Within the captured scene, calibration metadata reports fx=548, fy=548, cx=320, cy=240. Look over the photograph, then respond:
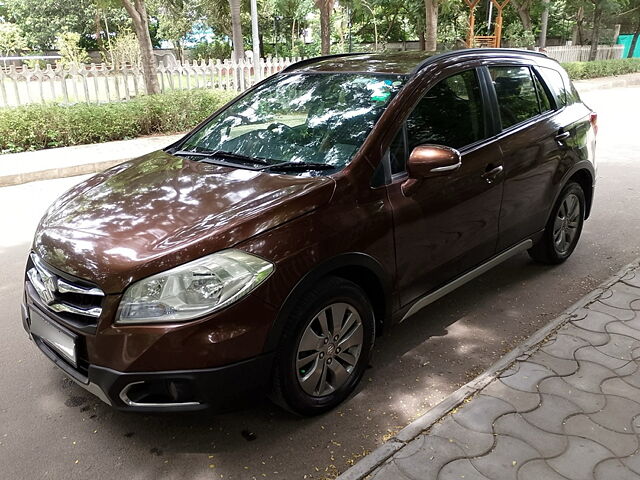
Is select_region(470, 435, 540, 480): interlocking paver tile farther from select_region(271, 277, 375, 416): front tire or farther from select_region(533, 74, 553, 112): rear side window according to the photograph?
select_region(533, 74, 553, 112): rear side window

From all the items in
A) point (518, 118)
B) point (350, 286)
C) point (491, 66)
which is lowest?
point (350, 286)

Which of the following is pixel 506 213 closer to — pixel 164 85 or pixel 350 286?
pixel 350 286

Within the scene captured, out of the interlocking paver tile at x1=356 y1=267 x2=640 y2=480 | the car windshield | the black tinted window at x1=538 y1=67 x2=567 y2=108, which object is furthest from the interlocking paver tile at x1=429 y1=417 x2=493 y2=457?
the black tinted window at x1=538 y1=67 x2=567 y2=108

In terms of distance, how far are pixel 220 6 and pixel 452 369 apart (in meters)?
31.6

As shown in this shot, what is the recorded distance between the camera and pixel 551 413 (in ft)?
8.87

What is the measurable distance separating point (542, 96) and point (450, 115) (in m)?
1.26

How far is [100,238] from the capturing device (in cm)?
246

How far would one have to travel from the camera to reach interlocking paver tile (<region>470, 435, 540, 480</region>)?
91.0 inches

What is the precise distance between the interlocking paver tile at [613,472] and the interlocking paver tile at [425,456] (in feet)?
1.83

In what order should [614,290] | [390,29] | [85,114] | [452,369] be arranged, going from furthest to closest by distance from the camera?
[390,29] < [85,114] < [614,290] < [452,369]

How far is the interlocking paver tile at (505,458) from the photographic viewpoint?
2311 millimetres

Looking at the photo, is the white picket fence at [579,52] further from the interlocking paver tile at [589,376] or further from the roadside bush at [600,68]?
the interlocking paver tile at [589,376]

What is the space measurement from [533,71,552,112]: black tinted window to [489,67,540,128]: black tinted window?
0.06m

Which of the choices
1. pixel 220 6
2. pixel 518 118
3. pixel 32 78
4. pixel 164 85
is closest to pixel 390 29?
pixel 220 6
